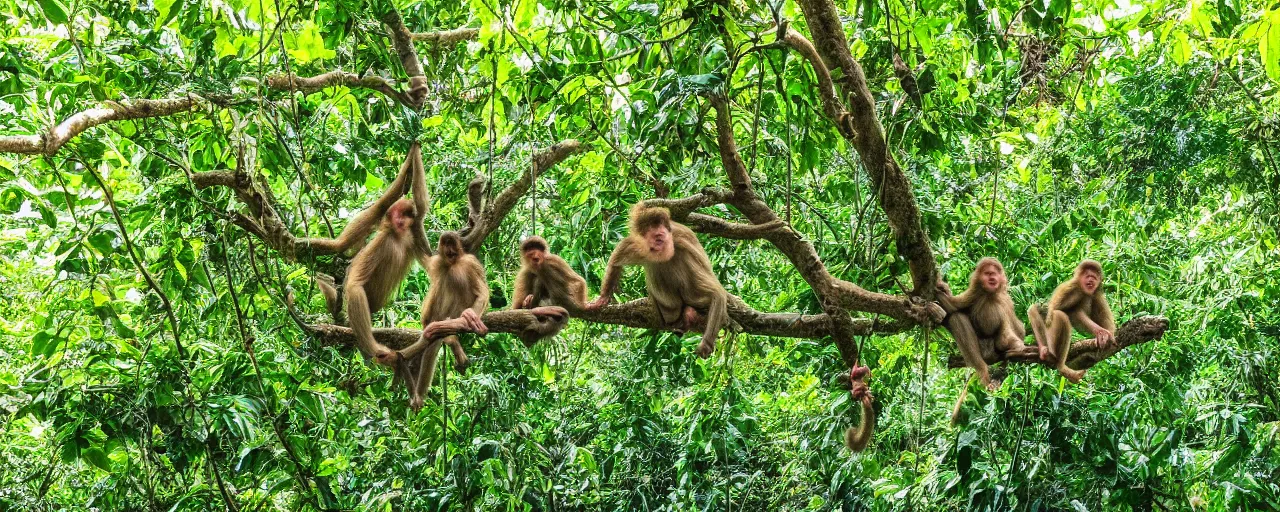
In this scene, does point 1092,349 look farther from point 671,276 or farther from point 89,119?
point 89,119

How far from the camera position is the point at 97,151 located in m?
5.44

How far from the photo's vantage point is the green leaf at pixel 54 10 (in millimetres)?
4152

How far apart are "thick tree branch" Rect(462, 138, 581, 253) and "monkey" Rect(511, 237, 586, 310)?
34 centimetres

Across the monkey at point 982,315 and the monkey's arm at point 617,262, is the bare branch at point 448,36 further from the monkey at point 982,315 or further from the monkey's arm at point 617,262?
the monkey at point 982,315

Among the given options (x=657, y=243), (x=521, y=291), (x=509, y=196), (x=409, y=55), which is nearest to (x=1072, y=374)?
(x=657, y=243)

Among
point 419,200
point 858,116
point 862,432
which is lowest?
point 862,432

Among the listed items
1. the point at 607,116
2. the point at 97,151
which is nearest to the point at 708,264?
the point at 607,116

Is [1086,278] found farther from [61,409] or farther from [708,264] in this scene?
[61,409]

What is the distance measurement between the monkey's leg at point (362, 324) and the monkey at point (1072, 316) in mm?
4547

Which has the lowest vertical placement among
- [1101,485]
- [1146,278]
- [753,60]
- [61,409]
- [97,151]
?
[1101,485]

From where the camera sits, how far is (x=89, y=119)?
4852 millimetres

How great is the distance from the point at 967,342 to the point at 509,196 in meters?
3.44

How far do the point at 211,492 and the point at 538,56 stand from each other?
10.8ft

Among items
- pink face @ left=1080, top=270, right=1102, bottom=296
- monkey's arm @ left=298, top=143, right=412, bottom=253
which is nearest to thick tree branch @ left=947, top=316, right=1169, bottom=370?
pink face @ left=1080, top=270, right=1102, bottom=296
